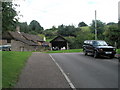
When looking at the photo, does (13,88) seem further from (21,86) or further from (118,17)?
(118,17)

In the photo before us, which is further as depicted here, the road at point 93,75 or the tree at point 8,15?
the tree at point 8,15

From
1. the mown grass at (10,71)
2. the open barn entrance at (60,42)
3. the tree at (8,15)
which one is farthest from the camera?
the open barn entrance at (60,42)

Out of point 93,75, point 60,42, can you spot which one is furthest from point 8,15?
point 60,42

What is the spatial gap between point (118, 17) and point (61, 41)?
4668cm

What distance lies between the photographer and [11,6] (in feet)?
44.5

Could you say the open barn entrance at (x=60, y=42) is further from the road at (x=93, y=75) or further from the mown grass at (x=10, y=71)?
the road at (x=93, y=75)

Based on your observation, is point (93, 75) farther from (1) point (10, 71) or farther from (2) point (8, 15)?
(2) point (8, 15)

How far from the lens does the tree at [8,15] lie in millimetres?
12703

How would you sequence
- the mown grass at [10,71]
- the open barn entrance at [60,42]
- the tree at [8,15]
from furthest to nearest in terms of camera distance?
1. the open barn entrance at [60,42]
2. the tree at [8,15]
3. the mown grass at [10,71]

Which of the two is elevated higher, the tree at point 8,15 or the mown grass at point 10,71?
the tree at point 8,15

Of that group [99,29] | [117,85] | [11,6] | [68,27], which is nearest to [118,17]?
[11,6]

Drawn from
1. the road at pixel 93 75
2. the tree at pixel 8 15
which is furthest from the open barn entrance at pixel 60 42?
the road at pixel 93 75

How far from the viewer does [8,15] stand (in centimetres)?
1297

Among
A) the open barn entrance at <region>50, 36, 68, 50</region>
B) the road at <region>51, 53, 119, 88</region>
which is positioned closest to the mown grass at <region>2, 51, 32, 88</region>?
the road at <region>51, 53, 119, 88</region>
